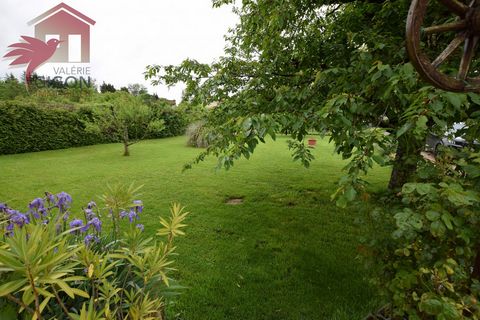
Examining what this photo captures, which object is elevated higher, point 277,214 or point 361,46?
point 361,46

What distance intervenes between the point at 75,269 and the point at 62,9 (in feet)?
43.2

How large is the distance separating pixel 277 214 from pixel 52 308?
377cm

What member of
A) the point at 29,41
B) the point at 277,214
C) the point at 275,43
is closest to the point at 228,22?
the point at 275,43

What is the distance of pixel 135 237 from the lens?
1313 mm

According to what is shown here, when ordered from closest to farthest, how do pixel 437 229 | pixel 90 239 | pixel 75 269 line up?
1. pixel 437 229
2. pixel 75 269
3. pixel 90 239

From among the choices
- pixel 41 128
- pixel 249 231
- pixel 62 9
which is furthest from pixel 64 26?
pixel 249 231

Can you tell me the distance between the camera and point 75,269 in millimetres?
1369

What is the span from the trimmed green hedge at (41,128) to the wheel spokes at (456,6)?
12.8 meters

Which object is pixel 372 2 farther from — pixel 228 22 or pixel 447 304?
pixel 447 304

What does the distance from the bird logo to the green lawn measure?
6.64 meters

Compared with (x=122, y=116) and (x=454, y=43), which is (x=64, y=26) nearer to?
(x=122, y=116)

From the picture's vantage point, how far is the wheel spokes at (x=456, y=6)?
2.64 feet

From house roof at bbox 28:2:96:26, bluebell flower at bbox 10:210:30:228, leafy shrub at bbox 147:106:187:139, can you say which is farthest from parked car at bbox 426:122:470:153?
leafy shrub at bbox 147:106:187:139

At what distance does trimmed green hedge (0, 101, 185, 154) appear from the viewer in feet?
34.4
